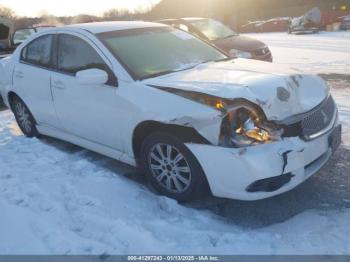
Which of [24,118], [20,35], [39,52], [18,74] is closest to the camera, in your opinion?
[39,52]

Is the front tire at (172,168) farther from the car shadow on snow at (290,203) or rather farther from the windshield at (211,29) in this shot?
the windshield at (211,29)

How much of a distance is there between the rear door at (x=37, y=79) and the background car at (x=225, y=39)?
14.2 feet

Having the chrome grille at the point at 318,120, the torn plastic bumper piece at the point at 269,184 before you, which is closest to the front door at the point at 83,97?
the torn plastic bumper piece at the point at 269,184

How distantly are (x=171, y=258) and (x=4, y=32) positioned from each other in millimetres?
9565

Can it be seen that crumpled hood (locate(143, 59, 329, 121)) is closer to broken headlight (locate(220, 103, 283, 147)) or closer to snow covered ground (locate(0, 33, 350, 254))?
broken headlight (locate(220, 103, 283, 147))

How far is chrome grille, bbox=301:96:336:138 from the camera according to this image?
3504 millimetres

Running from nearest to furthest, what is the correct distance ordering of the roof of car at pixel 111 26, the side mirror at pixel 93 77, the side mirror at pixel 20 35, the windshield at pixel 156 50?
the side mirror at pixel 93 77 → the windshield at pixel 156 50 → the roof of car at pixel 111 26 → the side mirror at pixel 20 35

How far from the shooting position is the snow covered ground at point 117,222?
3170 mm

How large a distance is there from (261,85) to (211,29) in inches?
277

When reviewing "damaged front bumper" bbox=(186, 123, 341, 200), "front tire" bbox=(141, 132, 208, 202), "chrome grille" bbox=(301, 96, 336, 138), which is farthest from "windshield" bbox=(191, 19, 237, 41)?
"damaged front bumper" bbox=(186, 123, 341, 200)

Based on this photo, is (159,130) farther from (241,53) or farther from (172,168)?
(241,53)

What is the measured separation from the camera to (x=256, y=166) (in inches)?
127

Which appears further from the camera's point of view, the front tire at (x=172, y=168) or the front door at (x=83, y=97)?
the front door at (x=83, y=97)

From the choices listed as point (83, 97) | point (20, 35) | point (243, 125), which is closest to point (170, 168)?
point (243, 125)
